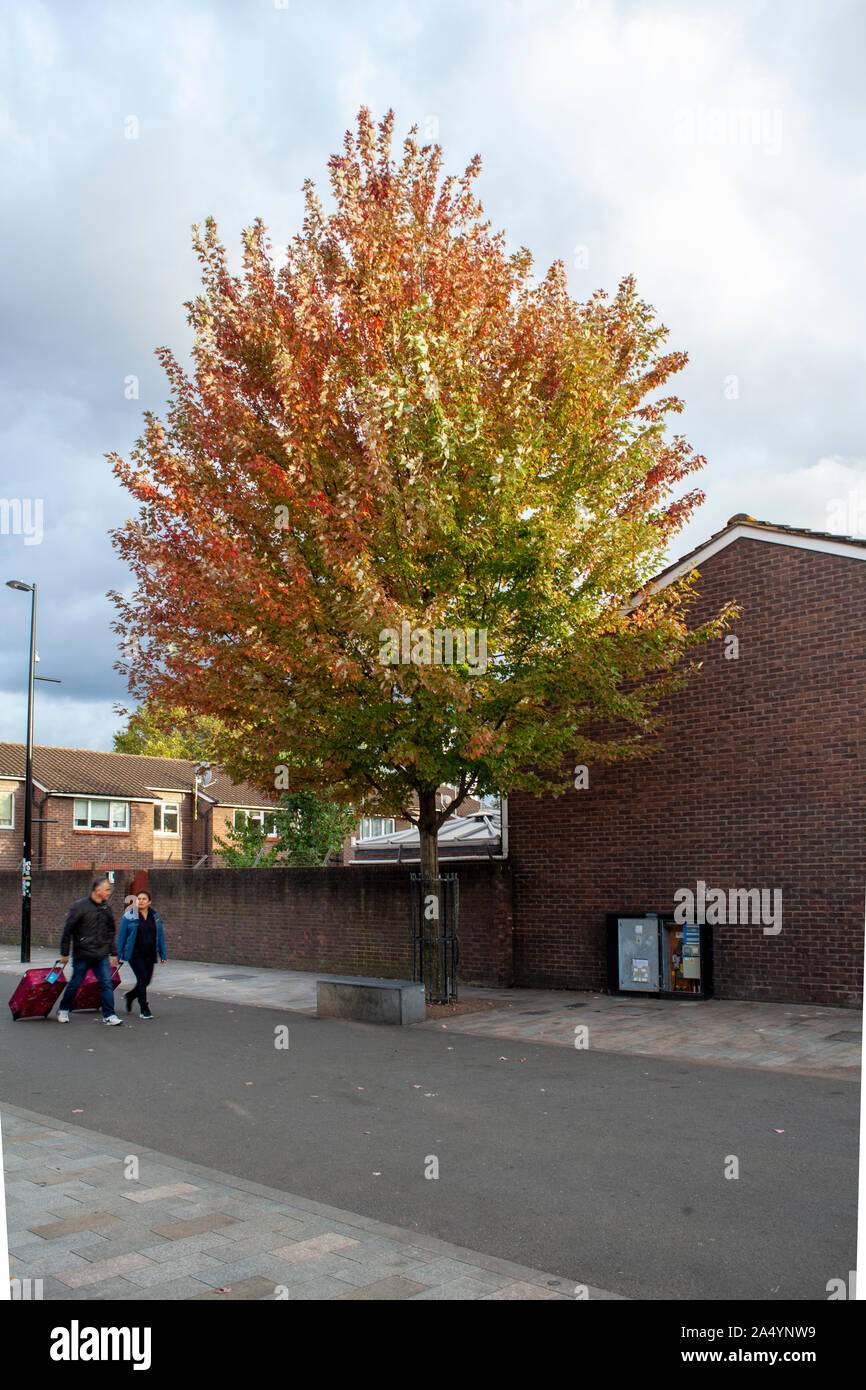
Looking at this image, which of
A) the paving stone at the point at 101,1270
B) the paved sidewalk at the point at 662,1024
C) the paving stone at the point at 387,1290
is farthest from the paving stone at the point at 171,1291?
the paved sidewalk at the point at 662,1024

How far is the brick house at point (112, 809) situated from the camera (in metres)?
42.4

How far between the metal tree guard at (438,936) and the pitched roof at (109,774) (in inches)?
1067

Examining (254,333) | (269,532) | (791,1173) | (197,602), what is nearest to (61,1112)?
(791,1173)

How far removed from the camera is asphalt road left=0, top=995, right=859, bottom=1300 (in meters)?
5.13

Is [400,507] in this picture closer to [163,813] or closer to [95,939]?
[95,939]

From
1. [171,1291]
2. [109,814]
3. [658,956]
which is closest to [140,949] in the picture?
[658,956]

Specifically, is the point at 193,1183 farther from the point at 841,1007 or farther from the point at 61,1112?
the point at 841,1007

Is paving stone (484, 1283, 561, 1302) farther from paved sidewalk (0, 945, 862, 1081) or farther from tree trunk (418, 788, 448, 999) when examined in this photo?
tree trunk (418, 788, 448, 999)

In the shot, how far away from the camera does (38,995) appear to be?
1403 centimetres

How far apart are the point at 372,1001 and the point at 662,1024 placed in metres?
3.68

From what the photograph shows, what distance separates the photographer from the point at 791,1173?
6492 mm

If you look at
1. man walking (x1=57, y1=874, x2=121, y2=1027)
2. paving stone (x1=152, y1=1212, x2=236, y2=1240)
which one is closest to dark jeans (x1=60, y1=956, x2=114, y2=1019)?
man walking (x1=57, y1=874, x2=121, y2=1027)

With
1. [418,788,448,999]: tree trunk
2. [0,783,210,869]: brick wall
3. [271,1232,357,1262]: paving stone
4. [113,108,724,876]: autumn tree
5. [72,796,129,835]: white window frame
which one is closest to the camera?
A: [271,1232,357,1262]: paving stone

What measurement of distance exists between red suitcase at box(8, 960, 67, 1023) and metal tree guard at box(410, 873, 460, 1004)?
16.3ft
